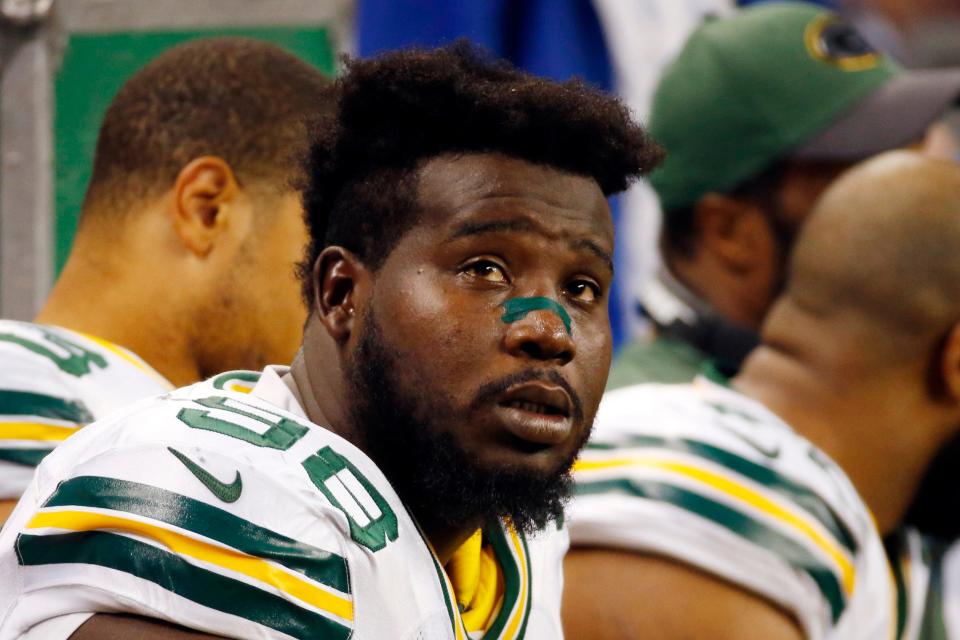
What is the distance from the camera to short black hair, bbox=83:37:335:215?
303cm

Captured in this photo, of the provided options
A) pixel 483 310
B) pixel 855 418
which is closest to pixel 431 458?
pixel 483 310

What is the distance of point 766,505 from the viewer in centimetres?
312

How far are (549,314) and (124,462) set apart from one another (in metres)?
0.55

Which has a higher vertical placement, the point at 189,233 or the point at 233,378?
the point at 189,233

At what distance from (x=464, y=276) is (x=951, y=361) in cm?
169

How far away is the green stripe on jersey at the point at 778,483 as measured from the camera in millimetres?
3148

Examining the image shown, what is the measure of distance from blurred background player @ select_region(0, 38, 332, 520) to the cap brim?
6.46ft

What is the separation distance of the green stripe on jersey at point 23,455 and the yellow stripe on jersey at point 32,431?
2 cm

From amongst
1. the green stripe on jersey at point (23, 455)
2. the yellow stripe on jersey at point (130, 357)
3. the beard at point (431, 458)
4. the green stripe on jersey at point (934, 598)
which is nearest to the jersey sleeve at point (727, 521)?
the green stripe on jersey at point (934, 598)

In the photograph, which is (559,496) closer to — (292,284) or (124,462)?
(124,462)

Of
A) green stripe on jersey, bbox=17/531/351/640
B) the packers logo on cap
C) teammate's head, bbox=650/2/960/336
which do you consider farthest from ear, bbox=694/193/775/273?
green stripe on jersey, bbox=17/531/351/640

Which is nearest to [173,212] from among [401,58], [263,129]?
[263,129]

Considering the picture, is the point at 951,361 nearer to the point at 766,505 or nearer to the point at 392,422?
the point at 766,505

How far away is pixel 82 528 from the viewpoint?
1.91 metres
